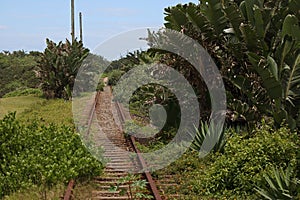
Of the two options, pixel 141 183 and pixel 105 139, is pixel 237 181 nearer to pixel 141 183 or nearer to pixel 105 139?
pixel 141 183

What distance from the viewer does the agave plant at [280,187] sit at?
7.07 meters

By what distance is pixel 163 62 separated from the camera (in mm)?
14680

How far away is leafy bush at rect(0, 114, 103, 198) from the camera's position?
8.71 meters

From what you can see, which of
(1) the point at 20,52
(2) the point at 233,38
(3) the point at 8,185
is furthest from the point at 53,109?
(1) the point at 20,52

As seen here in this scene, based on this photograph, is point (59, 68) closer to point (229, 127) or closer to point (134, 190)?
point (229, 127)

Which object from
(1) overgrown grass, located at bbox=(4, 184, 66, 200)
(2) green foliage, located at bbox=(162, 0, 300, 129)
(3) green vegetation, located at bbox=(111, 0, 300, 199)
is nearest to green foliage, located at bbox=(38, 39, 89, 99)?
(3) green vegetation, located at bbox=(111, 0, 300, 199)

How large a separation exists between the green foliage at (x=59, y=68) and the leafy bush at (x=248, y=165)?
21063mm

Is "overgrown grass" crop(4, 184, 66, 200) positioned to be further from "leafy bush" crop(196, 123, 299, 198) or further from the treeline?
the treeline

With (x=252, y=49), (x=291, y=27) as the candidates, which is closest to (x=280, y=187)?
(x=291, y=27)

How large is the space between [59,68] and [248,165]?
22451 millimetres

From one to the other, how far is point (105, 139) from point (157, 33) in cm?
368

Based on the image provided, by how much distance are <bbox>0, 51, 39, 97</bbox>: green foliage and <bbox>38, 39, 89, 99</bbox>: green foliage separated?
18772mm

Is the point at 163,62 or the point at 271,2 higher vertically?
the point at 271,2

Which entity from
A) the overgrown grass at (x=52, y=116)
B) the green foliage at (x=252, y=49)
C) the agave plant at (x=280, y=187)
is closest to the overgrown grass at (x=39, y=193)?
the agave plant at (x=280, y=187)
